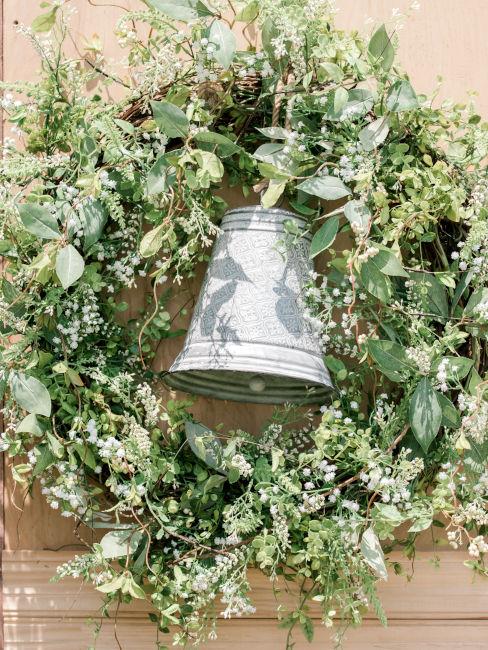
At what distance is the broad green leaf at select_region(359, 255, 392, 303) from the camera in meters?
1.59

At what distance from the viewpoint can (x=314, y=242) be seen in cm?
162

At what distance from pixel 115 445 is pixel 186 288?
0.39 meters

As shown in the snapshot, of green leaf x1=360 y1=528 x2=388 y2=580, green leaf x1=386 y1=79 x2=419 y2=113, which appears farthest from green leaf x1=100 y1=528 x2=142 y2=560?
green leaf x1=386 y1=79 x2=419 y2=113

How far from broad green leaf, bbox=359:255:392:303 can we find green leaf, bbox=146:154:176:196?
0.35 meters

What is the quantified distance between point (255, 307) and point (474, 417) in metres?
0.40

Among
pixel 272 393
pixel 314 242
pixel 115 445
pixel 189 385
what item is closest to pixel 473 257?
pixel 314 242

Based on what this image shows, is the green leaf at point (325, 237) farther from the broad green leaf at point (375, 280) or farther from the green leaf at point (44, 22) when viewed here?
the green leaf at point (44, 22)

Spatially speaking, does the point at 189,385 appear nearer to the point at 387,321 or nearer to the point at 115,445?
the point at 115,445

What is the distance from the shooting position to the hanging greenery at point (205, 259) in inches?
63.4

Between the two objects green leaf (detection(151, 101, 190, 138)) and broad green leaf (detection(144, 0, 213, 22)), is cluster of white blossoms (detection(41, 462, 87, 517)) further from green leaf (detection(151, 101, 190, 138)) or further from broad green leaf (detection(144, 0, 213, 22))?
broad green leaf (detection(144, 0, 213, 22))

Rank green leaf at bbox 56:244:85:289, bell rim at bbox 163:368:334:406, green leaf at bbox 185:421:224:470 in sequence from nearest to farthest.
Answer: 1. green leaf at bbox 56:244:85:289
2. green leaf at bbox 185:421:224:470
3. bell rim at bbox 163:368:334:406

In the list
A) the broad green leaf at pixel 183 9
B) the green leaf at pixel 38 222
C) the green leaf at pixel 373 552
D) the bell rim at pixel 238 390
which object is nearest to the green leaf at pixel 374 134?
the broad green leaf at pixel 183 9

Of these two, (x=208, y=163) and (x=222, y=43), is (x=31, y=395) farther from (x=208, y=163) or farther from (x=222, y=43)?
(x=222, y=43)

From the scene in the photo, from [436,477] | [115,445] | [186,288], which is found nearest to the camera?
[115,445]
